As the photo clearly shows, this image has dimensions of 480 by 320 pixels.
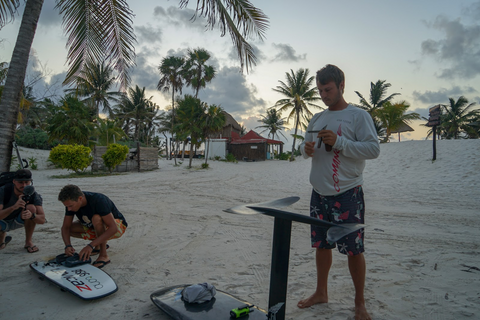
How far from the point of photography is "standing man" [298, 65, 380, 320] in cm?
201

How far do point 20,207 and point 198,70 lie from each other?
29611 millimetres

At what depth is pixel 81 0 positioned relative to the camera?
449 centimetres

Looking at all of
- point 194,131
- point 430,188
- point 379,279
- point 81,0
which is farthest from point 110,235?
point 194,131

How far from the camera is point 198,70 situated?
31.1 m

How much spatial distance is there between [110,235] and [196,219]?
257cm

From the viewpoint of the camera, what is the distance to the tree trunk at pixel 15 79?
3.81 m

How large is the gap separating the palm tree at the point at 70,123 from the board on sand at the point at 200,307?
734 inches

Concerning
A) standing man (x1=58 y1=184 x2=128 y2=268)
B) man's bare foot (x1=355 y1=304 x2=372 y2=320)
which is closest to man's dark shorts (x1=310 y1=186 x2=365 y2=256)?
man's bare foot (x1=355 y1=304 x2=372 y2=320)

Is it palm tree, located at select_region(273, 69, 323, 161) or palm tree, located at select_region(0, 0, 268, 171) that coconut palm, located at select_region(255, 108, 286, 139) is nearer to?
palm tree, located at select_region(273, 69, 323, 161)

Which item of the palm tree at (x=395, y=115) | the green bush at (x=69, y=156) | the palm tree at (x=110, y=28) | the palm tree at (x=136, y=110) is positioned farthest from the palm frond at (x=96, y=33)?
the palm tree at (x=136, y=110)

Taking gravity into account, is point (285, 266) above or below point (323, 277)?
above

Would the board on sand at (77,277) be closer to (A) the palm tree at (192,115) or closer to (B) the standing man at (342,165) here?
(B) the standing man at (342,165)

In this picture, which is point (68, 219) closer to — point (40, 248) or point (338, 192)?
point (40, 248)

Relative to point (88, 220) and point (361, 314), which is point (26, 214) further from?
point (361, 314)
